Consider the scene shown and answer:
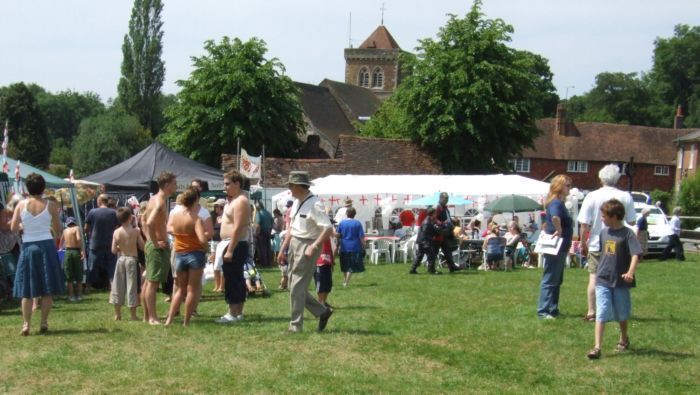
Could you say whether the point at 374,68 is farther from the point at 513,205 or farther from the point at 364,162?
the point at 513,205

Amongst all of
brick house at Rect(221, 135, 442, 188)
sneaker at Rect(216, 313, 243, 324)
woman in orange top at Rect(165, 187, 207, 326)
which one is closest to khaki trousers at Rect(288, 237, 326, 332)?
woman in orange top at Rect(165, 187, 207, 326)

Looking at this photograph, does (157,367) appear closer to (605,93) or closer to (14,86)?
(14,86)

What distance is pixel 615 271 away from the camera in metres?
7.55

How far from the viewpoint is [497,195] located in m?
24.6

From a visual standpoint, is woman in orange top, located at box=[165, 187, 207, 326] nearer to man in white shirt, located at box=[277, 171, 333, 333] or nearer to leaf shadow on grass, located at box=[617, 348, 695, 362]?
man in white shirt, located at box=[277, 171, 333, 333]

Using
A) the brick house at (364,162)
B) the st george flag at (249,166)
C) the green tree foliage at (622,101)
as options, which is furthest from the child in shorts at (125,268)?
the green tree foliage at (622,101)

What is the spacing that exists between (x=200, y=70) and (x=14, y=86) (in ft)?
141

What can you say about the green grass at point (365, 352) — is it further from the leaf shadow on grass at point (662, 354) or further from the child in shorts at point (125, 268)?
the child in shorts at point (125, 268)

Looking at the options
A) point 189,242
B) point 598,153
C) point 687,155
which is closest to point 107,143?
point 598,153

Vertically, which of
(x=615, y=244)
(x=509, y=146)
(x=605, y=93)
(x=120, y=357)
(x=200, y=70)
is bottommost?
(x=120, y=357)

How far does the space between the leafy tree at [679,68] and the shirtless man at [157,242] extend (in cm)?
8261

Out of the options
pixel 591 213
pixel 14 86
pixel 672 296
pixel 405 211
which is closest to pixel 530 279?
pixel 672 296

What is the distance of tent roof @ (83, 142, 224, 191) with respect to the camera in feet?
62.5

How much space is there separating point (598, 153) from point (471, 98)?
3795 centimetres
